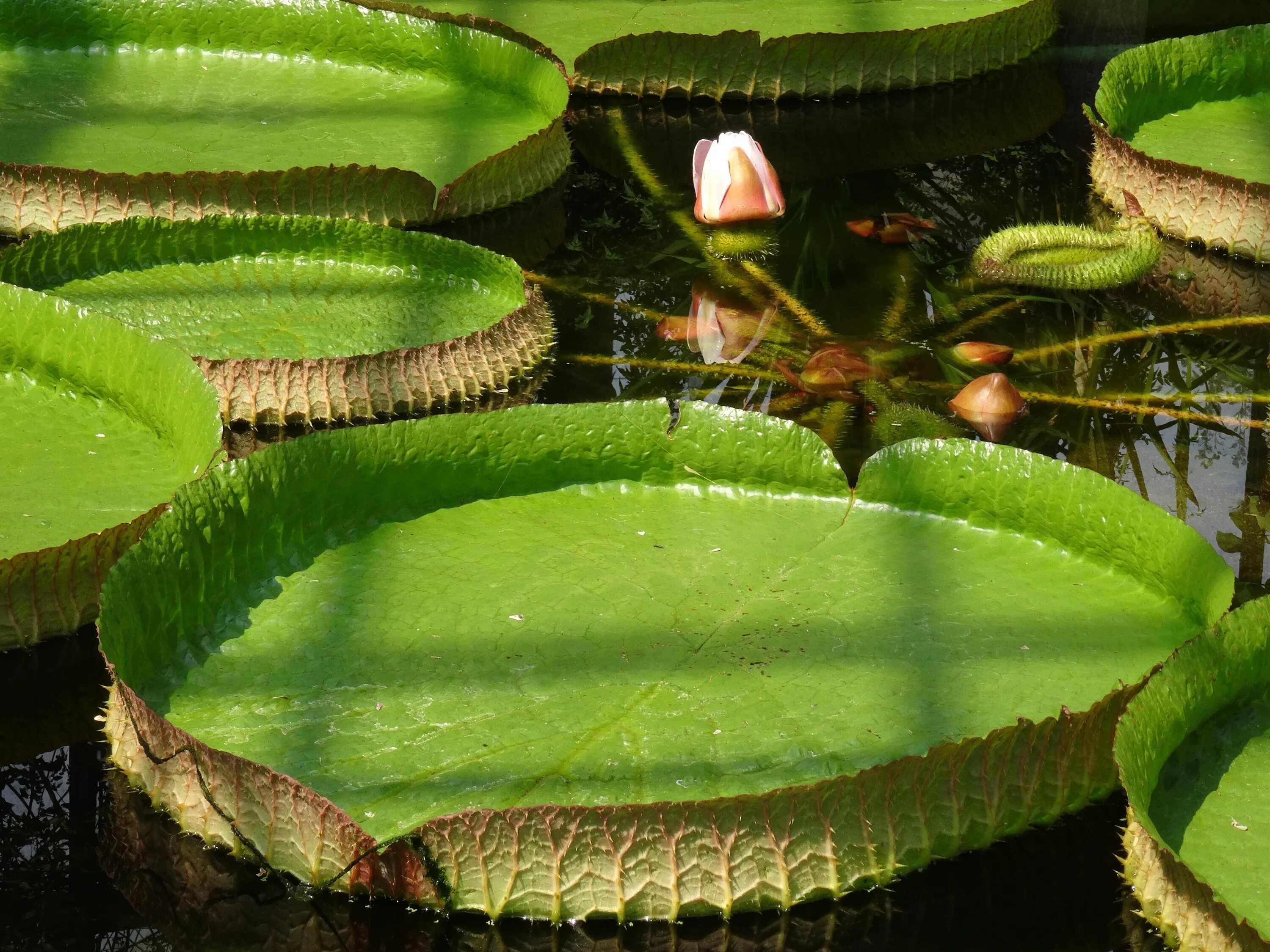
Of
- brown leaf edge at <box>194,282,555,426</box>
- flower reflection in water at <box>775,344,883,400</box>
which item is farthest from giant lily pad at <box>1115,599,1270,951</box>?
brown leaf edge at <box>194,282,555,426</box>

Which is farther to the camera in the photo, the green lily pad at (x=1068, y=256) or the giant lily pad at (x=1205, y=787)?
the green lily pad at (x=1068, y=256)

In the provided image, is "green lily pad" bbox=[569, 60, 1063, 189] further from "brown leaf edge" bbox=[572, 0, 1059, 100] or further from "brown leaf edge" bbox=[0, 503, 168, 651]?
"brown leaf edge" bbox=[0, 503, 168, 651]

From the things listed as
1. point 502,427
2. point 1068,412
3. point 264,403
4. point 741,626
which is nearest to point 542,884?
point 741,626

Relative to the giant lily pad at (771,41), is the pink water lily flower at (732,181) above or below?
below

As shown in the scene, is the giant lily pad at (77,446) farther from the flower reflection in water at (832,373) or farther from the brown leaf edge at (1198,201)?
the brown leaf edge at (1198,201)

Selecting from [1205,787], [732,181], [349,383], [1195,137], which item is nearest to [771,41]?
[732,181]

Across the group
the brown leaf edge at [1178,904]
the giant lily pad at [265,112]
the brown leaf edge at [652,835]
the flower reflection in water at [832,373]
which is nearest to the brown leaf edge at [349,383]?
the flower reflection in water at [832,373]
